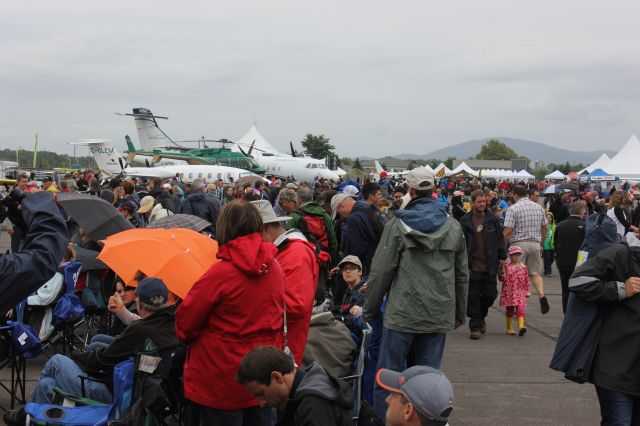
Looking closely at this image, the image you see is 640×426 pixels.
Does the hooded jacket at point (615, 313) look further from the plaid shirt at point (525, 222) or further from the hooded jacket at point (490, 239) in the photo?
the plaid shirt at point (525, 222)

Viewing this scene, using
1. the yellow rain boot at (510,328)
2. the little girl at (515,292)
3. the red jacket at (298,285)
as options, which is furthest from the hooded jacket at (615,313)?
the yellow rain boot at (510,328)

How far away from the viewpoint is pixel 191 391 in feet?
13.1

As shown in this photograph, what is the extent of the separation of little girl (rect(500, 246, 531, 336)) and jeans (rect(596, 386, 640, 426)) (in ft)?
16.5

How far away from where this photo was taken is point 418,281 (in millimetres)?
5148

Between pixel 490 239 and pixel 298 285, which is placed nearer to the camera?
pixel 298 285

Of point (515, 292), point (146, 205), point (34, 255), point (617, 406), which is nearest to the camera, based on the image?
point (34, 255)

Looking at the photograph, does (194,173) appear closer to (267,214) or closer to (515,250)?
(515,250)

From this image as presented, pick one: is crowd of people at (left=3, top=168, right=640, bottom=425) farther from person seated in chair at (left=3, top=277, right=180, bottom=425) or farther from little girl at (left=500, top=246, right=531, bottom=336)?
little girl at (left=500, top=246, right=531, bottom=336)

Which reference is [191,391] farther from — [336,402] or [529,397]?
[529,397]

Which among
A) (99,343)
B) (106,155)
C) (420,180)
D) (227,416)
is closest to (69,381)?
(99,343)

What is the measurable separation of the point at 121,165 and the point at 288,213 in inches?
2006

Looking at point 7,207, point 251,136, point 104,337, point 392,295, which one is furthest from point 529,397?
point 251,136

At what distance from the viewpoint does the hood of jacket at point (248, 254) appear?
381 cm

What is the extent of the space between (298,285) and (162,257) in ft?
6.74
